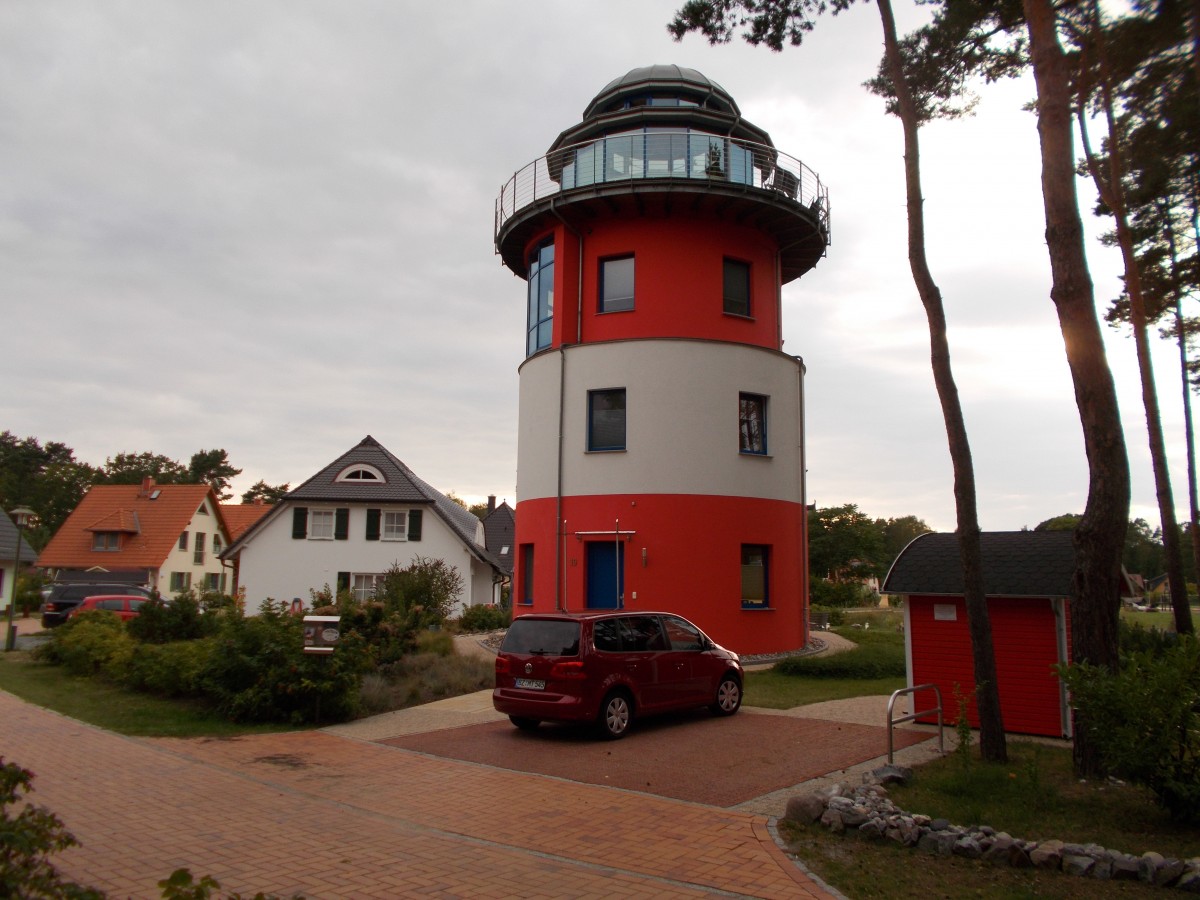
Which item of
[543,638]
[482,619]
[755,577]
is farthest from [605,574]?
[482,619]

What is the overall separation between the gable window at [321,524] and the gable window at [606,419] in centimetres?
1892

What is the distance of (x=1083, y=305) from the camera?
882 centimetres

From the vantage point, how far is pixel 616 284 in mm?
21625

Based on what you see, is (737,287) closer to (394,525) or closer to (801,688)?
(801,688)

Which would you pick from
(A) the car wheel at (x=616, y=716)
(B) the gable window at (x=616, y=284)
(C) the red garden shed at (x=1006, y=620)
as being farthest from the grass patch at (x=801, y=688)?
(B) the gable window at (x=616, y=284)

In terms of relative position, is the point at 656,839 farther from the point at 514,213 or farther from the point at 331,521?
the point at 331,521

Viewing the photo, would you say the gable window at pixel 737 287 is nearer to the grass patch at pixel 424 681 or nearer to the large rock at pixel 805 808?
the grass patch at pixel 424 681

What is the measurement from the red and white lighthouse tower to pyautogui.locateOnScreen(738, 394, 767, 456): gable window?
0.04 meters

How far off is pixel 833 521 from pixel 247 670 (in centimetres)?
4864

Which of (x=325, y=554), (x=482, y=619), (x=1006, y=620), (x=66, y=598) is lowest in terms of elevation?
(x=482, y=619)

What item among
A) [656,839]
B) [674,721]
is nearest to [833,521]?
[674,721]

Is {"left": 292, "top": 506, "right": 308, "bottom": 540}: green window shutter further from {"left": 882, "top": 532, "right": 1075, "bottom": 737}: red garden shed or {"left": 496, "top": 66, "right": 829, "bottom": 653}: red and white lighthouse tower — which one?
{"left": 882, "top": 532, "right": 1075, "bottom": 737}: red garden shed

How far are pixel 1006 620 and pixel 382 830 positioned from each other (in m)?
8.09

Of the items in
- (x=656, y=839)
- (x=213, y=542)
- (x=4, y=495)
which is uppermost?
(x=4, y=495)
